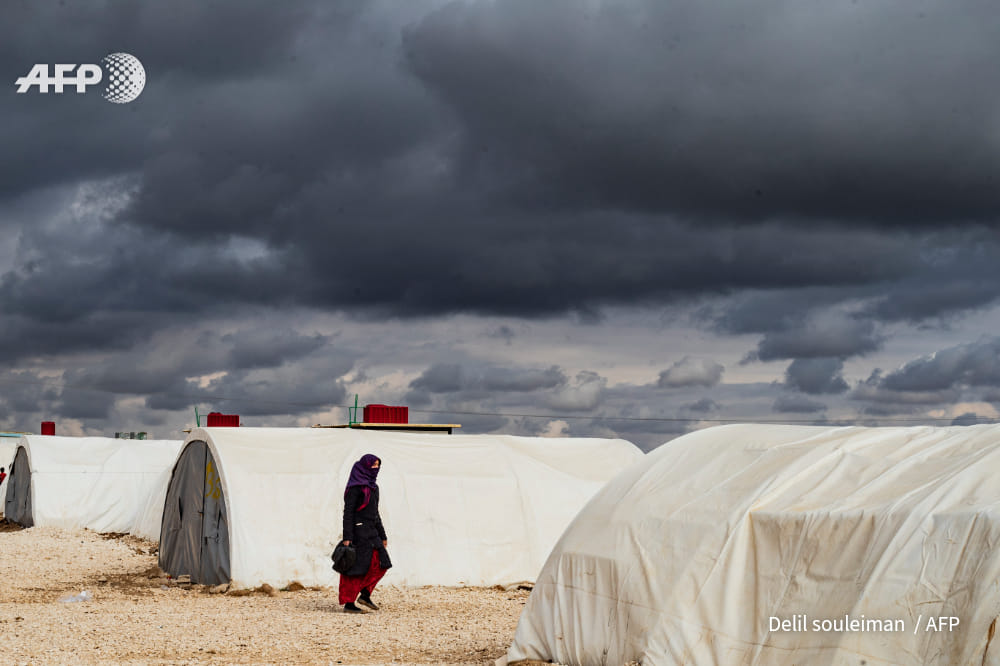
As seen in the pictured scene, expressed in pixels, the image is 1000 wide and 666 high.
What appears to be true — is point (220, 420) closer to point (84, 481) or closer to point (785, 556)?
point (84, 481)

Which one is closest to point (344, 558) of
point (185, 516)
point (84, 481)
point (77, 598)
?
point (77, 598)

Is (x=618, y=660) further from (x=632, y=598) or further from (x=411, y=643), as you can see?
(x=411, y=643)

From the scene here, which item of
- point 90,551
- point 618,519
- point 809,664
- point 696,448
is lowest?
point 90,551

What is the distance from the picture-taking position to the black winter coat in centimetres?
1245

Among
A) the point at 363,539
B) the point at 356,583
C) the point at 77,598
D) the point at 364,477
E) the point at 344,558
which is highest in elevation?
the point at 364,477

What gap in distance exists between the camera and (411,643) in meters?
10.1

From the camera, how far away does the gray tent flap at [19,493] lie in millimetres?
29906

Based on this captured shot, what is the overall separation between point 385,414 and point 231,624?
16.9 m

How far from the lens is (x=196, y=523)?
16078 mm

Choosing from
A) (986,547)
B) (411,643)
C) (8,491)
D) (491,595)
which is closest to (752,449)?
(986,547)

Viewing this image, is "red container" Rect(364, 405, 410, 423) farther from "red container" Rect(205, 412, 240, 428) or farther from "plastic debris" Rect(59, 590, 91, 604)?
"plastic debris" Rect(59, 590, 91, 604)

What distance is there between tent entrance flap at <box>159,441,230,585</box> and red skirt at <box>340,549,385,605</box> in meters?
3.09

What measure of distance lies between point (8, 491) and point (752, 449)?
3089 centimetres

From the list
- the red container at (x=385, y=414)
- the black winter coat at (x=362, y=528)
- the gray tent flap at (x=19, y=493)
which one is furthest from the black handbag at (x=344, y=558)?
the gray tent flap at (x=19, y=493)
